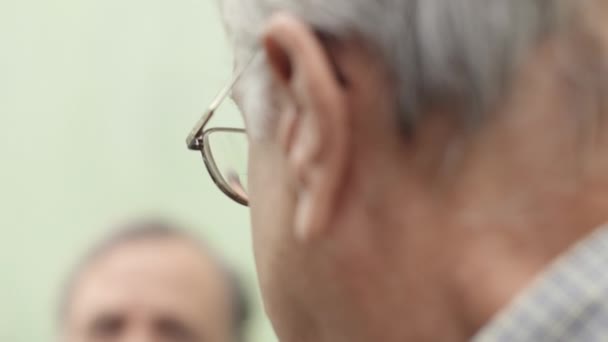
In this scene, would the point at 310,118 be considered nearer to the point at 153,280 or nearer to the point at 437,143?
the point at 437,143

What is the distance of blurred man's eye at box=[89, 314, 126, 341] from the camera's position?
1259 millimetres

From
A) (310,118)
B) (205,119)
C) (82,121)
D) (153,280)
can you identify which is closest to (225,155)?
(205,119)

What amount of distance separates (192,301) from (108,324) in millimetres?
121

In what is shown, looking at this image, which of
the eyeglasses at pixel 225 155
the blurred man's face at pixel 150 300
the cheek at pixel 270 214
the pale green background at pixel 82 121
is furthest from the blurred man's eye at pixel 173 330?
the cheek at pixel 270 214

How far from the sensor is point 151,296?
1261 mm

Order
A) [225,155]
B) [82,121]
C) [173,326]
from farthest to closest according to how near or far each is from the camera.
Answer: [82,121] → [173,326] → [225,155]

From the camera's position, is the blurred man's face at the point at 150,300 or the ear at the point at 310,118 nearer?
the ear at the point at 310,118

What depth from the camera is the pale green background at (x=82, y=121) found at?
1.54 m

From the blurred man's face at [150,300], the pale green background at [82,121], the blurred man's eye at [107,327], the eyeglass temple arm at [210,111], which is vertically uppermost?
the pale green background at [82,121]

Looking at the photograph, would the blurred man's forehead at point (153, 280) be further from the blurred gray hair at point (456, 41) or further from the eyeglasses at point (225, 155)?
the blurred gray hair at point (456, 41)

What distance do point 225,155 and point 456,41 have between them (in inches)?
11.9

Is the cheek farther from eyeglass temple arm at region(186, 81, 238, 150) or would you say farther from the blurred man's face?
the blurred man's face

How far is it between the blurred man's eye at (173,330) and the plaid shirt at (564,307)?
0.89 meters

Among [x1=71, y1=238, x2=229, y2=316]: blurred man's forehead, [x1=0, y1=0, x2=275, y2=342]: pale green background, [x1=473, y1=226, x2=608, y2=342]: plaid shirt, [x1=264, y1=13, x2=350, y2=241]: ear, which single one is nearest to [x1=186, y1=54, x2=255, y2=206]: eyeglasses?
[x1=264, y1=13, x2=350, y2=241]: ear
